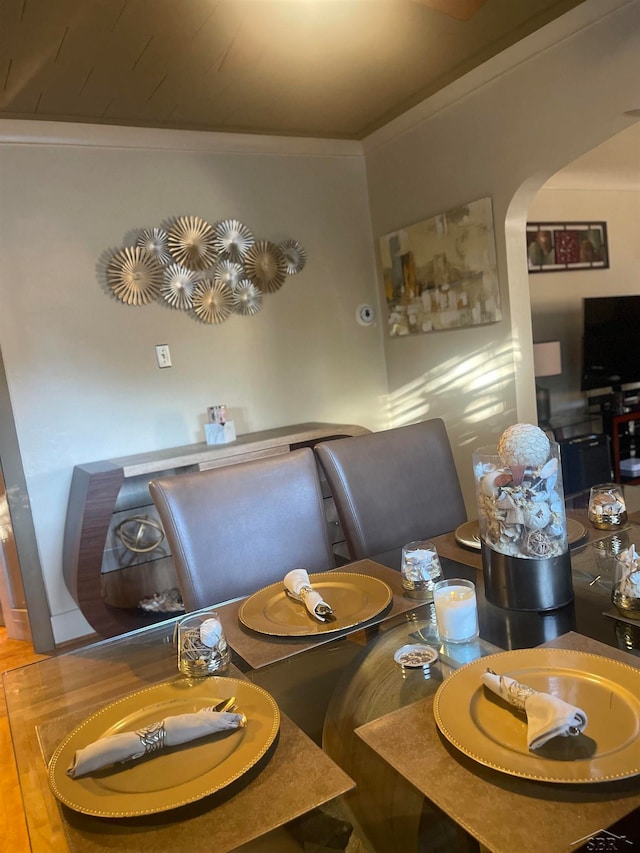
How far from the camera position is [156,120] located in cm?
286

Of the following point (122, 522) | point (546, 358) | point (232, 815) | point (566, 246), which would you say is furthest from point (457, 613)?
point (566, 246)

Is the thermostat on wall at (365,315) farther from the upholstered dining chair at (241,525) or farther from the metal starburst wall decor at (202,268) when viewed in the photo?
the upholstered dining chair at (241,525)

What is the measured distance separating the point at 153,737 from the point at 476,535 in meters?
0.90

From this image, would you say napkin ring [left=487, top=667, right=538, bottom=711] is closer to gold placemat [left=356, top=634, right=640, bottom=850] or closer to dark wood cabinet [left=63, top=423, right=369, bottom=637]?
gold placemat [left=356, top=634, right=640, bottom=850]

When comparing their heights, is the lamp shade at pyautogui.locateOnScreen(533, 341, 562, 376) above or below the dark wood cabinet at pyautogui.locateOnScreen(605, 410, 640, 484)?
above

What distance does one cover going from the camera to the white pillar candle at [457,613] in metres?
1.00

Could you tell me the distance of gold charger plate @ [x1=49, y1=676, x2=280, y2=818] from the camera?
28.0 inches

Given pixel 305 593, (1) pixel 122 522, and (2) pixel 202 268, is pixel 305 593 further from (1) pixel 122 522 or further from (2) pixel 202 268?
(2) pixel 202 268

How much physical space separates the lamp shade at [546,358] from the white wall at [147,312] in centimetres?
125

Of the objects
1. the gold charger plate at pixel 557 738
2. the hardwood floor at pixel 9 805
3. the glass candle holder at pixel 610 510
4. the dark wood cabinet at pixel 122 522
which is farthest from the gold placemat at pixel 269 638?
the dark wood cabinet at pixel 122 522

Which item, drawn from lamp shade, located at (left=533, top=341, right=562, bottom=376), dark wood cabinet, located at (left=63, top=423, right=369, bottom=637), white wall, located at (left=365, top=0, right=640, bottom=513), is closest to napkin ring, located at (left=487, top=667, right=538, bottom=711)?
dark wood cabinet, located at (left=63, top=423, right=369, bottom=637)

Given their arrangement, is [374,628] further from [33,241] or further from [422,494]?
[33,241]

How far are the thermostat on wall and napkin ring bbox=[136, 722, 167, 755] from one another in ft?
9.72

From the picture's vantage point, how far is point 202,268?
9.98ft
